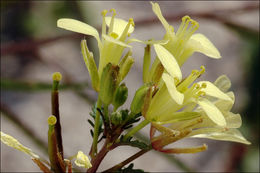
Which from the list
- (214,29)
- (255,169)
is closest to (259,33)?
(255,169)

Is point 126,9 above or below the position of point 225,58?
above

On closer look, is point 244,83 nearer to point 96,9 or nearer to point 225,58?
point 225,58

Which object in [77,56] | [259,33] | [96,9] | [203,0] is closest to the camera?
[259,33]

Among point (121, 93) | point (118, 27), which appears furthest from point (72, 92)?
point (121, 93)

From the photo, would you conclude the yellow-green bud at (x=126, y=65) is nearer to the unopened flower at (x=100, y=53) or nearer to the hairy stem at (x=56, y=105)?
the unopened flower at (x=100, y=53)

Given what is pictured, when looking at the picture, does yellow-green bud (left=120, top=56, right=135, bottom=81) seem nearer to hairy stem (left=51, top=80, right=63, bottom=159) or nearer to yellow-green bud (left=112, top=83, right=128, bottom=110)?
yellow-green bud (left=112, top=83, right=128, bottom=110)

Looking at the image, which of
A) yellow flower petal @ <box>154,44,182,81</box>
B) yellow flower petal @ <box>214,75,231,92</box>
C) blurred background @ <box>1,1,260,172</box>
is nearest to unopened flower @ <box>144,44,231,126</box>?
yellow flower petal @ <box>154,44,182,81</box>
